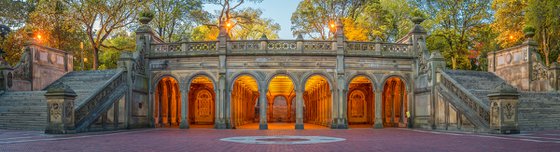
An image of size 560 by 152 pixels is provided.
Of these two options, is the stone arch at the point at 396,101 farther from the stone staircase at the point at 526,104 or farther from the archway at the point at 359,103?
the stone staircase at the point at 526,104

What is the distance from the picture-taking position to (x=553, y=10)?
31.6m

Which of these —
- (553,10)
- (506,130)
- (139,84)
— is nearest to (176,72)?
(139,84)

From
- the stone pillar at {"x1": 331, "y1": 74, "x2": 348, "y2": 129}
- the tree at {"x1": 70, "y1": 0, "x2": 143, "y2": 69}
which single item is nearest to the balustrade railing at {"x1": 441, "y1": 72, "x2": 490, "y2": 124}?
the stone pillar at {"x1": 331, "y1": 74, "x2": 348, "y2": 129}

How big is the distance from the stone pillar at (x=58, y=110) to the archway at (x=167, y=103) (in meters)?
9.21

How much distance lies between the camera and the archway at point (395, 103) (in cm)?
3059

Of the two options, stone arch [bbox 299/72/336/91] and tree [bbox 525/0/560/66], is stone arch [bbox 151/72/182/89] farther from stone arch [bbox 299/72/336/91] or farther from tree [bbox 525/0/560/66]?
tree [bbox 525/0/560/66]

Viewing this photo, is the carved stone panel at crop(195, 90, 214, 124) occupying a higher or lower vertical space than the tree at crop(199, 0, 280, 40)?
lower

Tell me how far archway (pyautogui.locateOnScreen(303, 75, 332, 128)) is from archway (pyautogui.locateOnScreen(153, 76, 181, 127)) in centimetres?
932

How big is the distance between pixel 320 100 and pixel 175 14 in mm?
19040

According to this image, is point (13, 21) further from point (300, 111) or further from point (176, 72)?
point (300, 111)

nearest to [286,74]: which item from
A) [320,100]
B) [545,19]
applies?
[320,100]

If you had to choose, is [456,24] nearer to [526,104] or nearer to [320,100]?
[320,100]

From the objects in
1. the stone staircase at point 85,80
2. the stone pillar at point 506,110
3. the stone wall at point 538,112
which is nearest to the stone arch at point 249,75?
the stone staircase at point 85,80

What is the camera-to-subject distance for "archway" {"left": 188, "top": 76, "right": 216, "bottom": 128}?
36719mm
